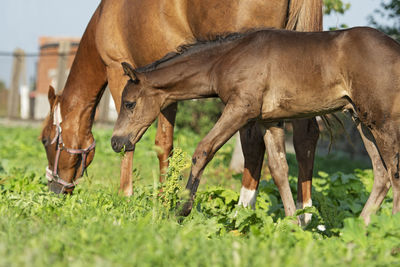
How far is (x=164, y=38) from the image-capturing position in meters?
4.99

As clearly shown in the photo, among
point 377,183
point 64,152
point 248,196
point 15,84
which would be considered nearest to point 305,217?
point 248,196

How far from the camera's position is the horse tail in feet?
14.8

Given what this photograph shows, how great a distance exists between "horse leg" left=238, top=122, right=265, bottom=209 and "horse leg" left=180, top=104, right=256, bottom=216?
3.51 ft

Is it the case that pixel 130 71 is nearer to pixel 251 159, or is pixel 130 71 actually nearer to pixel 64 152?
pixel 251 159

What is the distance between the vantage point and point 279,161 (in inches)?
168

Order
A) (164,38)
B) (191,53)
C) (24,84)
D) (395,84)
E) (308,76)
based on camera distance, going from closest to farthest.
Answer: (395,84)
(308,76)
(191,53)
(164,38)
(24,84)

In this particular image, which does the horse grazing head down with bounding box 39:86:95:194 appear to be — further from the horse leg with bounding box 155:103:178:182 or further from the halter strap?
the horse leg with bounding box 155:103:178:182

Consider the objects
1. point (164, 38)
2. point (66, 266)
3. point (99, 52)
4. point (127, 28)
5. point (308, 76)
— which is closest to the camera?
point (66, 266)

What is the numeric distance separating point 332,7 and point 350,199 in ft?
11.6

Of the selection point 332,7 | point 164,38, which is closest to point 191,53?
point 164,38

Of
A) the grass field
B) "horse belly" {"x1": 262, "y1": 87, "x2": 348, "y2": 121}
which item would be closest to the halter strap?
the grass field

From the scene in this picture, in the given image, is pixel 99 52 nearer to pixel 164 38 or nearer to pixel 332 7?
pixel 164 38

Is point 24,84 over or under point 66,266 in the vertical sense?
under

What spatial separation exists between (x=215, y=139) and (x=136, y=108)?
2.68ft
